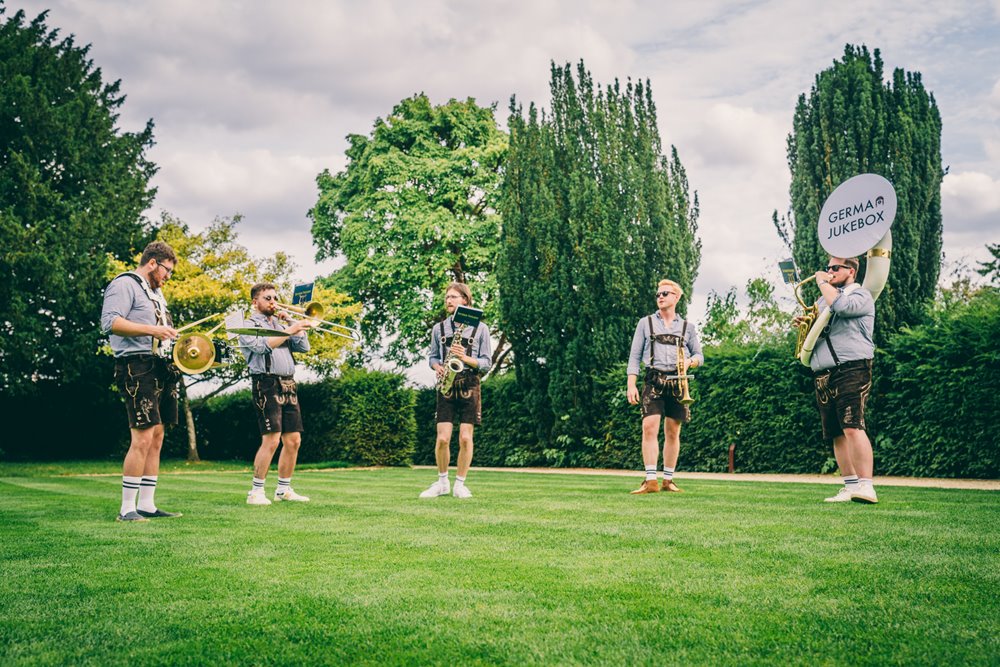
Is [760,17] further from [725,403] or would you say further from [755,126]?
[725,403]

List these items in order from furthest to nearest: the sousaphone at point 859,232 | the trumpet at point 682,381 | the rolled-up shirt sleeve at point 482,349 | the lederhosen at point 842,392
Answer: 1. the trumpet at point 682,381
2. the rolled-up shirt sleeve at point 482,349
3. the sousaphone at point 859,232
4. the lederhosen at point 842,392

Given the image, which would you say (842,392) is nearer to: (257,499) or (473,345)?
(473,345)

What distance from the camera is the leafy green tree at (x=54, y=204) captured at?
Answer: 867 inches

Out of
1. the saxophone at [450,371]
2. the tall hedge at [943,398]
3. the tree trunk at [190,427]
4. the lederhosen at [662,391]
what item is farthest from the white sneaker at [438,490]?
the tree trunk at [190,427]

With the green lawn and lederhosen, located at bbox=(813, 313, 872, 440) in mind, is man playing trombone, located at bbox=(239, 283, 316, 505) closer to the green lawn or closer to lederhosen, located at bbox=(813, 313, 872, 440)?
the green lawn

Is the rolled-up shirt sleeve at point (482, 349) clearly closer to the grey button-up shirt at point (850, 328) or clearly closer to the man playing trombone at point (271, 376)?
the man playing trombone at point (271, 376)

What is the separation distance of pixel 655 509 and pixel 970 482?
21.6ft

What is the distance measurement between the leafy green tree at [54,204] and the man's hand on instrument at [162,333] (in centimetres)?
1878

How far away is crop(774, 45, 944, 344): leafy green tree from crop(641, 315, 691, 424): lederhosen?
6239 millimetres

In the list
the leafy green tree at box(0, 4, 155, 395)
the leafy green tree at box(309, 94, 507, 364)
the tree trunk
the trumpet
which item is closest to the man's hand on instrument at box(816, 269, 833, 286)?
the trumpet

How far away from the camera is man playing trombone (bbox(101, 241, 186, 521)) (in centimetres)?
576

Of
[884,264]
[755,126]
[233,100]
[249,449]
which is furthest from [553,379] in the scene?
[249,449]

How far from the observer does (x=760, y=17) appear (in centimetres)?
973

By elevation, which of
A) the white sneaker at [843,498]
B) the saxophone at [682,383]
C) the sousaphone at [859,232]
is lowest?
the white sneaker at [843,498]
